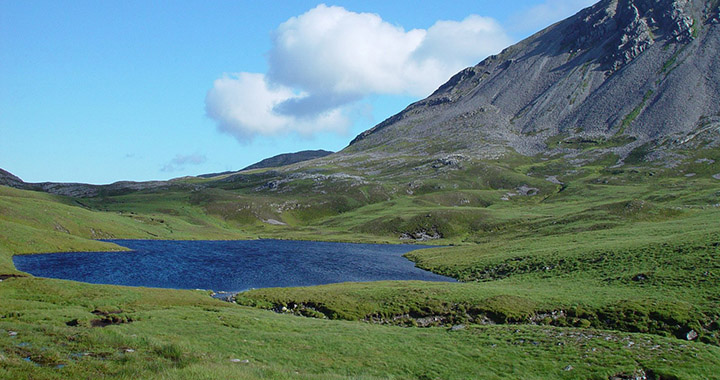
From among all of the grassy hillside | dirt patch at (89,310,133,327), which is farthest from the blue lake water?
dirt patch at (89,310,133,327)

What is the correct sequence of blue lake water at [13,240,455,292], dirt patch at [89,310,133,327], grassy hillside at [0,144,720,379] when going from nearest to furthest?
grassy hillside at [0,144,720,379] → dirt patch at [89,310,133,327] → blue lake water at [13,240,455,292]

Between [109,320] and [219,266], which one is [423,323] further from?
[219,266]

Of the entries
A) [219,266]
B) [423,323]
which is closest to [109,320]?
[423,323]

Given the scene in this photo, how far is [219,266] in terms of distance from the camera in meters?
92.3

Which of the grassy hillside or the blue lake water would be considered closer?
the grassy hillside

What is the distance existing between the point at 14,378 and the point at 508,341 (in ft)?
99.7

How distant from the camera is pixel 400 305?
4919cm

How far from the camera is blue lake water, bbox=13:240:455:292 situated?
73.9 m

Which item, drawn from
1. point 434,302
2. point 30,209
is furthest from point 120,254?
point 434,302

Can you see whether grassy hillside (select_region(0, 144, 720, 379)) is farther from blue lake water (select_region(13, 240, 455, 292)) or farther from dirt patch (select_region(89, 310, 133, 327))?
blue lake water (select_region(13, 240, 455, 292))

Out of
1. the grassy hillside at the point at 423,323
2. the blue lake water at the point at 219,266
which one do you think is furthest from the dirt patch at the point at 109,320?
the blue lake water at the point at 219,266

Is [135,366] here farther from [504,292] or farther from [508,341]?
[504,292]

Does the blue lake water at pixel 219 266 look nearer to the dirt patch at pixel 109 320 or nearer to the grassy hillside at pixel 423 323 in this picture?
the grassy hillside at pixel 423 323

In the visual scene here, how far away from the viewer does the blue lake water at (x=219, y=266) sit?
73875 mm
